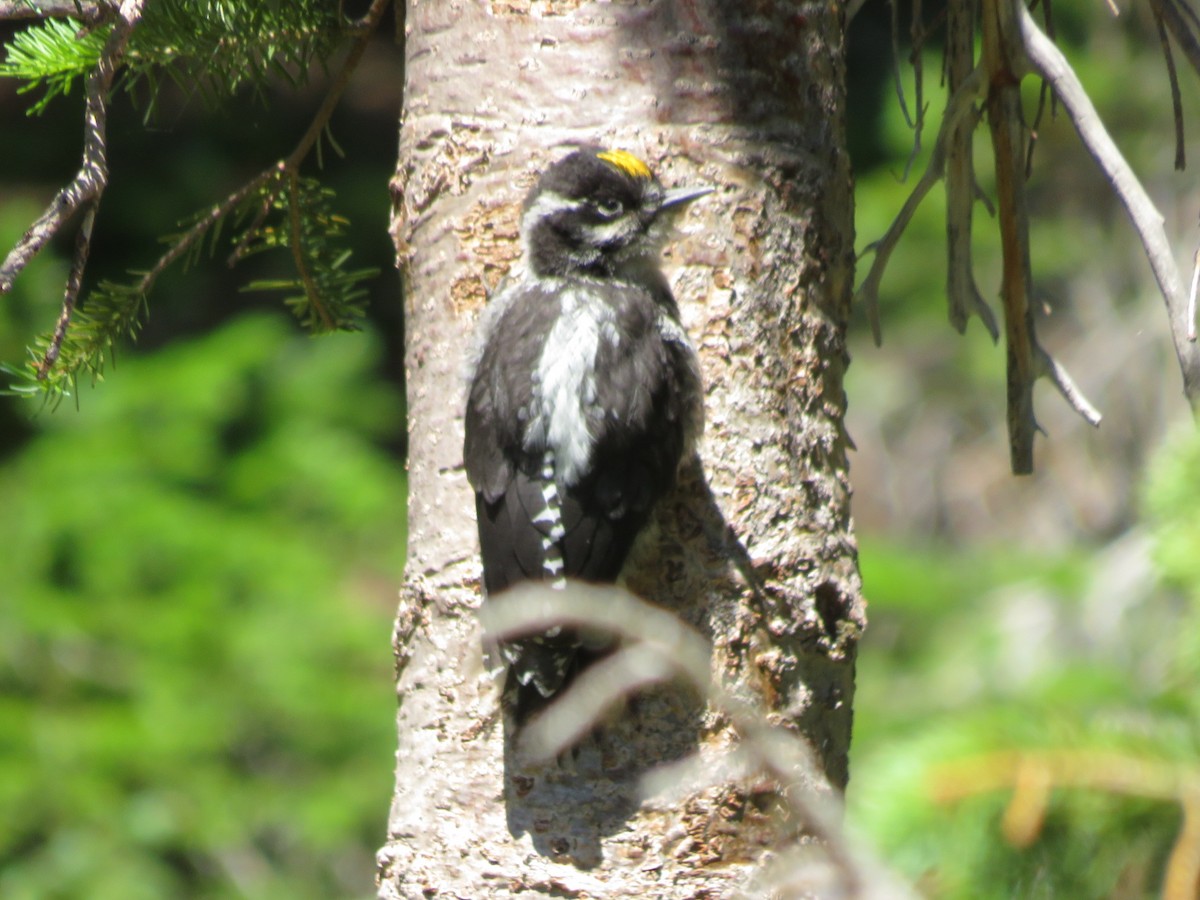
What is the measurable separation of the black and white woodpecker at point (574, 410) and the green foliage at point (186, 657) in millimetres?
3771

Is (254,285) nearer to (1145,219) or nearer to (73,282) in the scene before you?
(73,282)

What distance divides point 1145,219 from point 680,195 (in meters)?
0.77

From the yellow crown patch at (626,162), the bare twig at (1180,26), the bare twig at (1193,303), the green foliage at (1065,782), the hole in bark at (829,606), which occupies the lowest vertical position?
the green foliage at (1065,782)

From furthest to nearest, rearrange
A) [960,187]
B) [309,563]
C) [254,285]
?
[309,563]
[254,285]
[960,187]

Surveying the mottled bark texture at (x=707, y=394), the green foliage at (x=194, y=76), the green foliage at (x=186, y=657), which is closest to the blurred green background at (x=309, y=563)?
the green foliage at (x=186, y=657)

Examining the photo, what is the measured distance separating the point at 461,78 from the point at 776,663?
1174 millimetres

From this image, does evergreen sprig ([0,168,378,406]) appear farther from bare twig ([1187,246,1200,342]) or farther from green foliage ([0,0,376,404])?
bare twig ([1187,246,1200,342])

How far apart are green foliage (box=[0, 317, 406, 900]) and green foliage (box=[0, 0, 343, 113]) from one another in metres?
3.49

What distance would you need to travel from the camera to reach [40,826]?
575cm

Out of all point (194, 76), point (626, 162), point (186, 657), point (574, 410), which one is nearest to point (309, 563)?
point (186, 657)

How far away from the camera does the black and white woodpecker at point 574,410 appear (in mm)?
2316

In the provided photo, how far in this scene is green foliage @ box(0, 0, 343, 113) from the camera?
240 cm

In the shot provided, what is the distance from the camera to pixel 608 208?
8.32ft

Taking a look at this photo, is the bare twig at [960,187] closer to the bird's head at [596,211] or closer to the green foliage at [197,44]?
the bird's head at [596,211]
